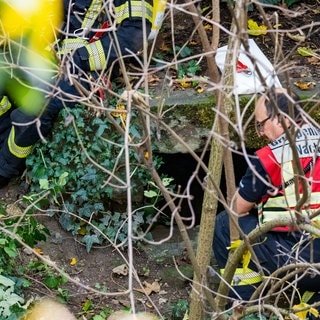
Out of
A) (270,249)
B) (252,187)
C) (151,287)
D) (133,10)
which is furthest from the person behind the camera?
(133,10)

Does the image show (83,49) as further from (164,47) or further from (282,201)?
(282,201)

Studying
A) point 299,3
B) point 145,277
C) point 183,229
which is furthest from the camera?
point 299,3

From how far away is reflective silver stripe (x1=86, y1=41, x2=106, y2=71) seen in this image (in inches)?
197

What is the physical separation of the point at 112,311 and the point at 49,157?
116 centimetres

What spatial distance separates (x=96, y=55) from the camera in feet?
16.5

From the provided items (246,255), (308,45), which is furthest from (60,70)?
(308,45)

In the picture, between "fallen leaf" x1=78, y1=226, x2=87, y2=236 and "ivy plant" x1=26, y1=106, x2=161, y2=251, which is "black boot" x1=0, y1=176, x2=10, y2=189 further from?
"fallen leaf" x1=78, y1=226, x2=87, y2=236

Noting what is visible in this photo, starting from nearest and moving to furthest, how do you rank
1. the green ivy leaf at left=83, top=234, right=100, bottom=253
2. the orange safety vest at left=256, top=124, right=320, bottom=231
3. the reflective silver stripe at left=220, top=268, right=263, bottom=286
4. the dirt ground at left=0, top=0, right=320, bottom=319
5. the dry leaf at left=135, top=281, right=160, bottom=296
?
the orange safety vest at left=256, top=124, right=320, bottom=231 → the reflective silver stripe at left=220, top=268, right=263, bottom=286 → the dirt ground at left=0, top=0, right=320, bottom=319 → the dry leaf at left=135, top=281, right=160, bottom=296 → the green ivy leaf at left=83, top=234, right=100, bottom=253

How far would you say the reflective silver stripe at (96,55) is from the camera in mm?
5012

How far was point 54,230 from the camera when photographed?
5.13 meters

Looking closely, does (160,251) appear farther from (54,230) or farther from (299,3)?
(299,3)

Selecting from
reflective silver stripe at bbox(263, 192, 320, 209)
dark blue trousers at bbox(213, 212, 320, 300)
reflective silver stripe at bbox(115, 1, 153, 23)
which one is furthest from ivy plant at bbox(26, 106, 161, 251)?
reflective silver stripe at bbox(263, 192, 320, 209)

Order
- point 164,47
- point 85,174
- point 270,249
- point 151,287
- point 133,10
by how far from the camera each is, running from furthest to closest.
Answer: point 164,47, point 85,174, point 133,10, point 151,287, point 270,249

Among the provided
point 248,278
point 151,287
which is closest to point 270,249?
point 248,278
